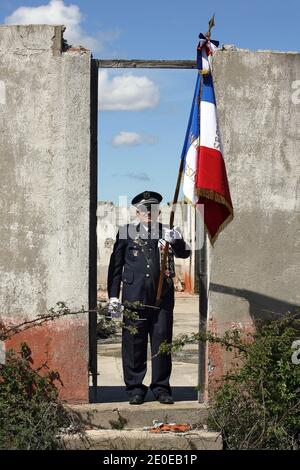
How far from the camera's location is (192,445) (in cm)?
594

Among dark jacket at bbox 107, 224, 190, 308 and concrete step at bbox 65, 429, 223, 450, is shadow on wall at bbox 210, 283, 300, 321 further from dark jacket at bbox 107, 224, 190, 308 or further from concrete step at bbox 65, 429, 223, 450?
concrete step at bbox 65, 429, 223, 450

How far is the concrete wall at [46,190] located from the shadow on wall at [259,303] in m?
1.10

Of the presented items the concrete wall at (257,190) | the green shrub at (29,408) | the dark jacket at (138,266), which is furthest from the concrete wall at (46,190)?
the concrete wall at (257,190)

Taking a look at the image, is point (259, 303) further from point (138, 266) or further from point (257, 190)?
point (138, 266)

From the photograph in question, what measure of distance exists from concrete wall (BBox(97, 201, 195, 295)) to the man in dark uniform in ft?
46.7

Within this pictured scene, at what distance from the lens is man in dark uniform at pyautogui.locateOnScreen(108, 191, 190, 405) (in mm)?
6523

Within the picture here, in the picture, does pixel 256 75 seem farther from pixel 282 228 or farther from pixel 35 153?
pixel 35 153

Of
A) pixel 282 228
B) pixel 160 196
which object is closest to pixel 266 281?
pixel 282 228

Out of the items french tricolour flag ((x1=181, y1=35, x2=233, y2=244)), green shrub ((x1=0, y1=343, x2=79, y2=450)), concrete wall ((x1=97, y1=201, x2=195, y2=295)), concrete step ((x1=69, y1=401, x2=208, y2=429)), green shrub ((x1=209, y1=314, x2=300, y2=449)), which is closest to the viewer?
green shrub ((x1=0, y1=343, x2=79, y2=450))

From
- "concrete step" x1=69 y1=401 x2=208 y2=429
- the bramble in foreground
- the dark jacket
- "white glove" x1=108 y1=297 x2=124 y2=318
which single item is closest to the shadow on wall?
the bramble in foreground

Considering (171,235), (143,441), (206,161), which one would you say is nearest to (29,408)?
(143,441)

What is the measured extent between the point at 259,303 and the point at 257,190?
2.95ft

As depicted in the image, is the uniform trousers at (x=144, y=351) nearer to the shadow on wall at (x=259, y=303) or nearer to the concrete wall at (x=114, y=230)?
the shadow on wall at (x=259, y=303)

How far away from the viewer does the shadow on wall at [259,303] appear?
21.1 feet
